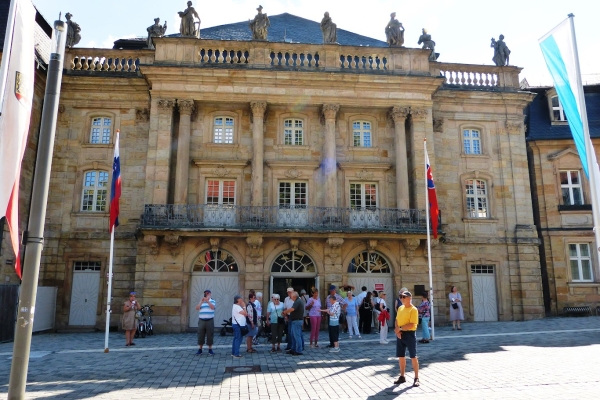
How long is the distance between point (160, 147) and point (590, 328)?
18.4 m

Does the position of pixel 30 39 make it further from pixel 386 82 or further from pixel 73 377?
pixel 386 82

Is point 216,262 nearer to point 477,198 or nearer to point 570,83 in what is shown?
point 477,198

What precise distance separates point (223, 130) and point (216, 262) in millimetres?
6090

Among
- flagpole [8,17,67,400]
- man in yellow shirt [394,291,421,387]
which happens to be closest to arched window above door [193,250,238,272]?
man in yellow shirt [394,291,421,387]

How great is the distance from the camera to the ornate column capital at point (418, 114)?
21.5m

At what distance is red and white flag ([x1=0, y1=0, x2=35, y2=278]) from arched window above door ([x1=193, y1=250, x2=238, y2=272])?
13.6 meters

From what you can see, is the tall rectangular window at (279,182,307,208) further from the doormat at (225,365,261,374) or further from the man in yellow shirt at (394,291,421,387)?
the man in yellow shirt at (394,291,421,387)

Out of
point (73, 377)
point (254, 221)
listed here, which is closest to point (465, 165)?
point (254, 221)

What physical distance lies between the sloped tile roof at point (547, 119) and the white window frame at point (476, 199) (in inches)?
188

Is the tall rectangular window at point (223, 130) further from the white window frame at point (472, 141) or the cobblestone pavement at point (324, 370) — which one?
the white window frame at point (472, 141)

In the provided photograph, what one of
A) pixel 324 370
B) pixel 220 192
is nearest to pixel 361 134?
pixel 220 192

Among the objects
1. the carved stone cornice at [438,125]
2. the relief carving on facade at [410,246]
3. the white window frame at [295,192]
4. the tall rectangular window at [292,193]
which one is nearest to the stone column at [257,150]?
the white window frame at [295,192]

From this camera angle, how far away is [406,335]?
356 inches

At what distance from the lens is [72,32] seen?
878 inches
